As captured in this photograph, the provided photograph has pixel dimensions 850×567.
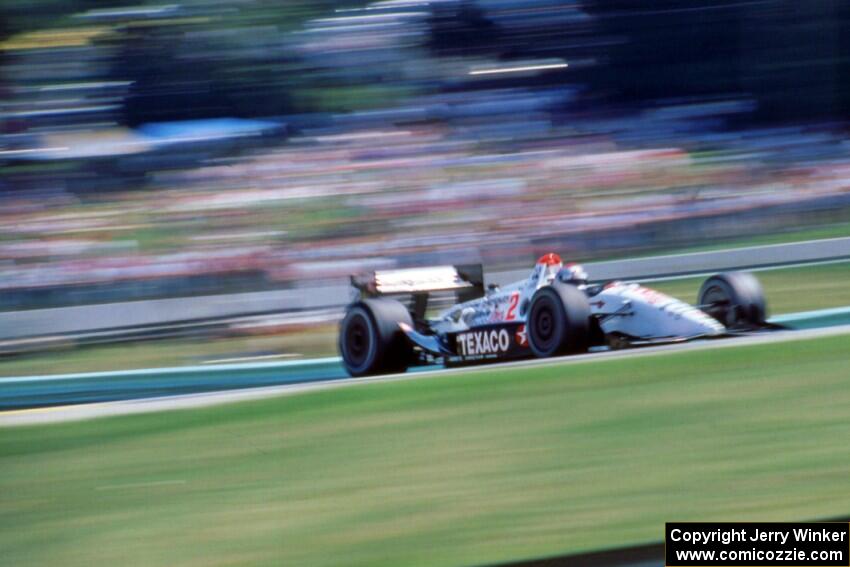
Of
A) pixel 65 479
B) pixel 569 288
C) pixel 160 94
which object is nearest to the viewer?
pixel 65 479

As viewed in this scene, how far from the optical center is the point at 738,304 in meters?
6.54

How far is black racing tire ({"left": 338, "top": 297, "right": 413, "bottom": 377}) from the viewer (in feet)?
22.6

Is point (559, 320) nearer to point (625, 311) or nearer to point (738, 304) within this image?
point (625, 311)

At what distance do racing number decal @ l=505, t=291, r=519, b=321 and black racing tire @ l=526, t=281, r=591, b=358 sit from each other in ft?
0.66

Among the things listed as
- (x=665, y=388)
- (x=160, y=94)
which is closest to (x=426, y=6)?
(x=160, y=94)

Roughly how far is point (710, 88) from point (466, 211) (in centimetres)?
635

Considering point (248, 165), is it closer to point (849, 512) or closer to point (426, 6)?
point (426, 6)

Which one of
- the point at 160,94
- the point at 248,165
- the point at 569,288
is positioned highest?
the point at 160,94

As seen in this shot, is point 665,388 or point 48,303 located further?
point 48,303

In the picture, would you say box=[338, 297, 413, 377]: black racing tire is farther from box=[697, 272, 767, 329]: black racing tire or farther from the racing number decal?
box=[697, 272, 767, 329]: black racing tire

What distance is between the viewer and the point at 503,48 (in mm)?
15148

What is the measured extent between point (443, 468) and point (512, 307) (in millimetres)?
2519

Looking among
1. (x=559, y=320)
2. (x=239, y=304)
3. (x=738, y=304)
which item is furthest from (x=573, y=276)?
(x=239, y=304)

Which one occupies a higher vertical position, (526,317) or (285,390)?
(526,317)
